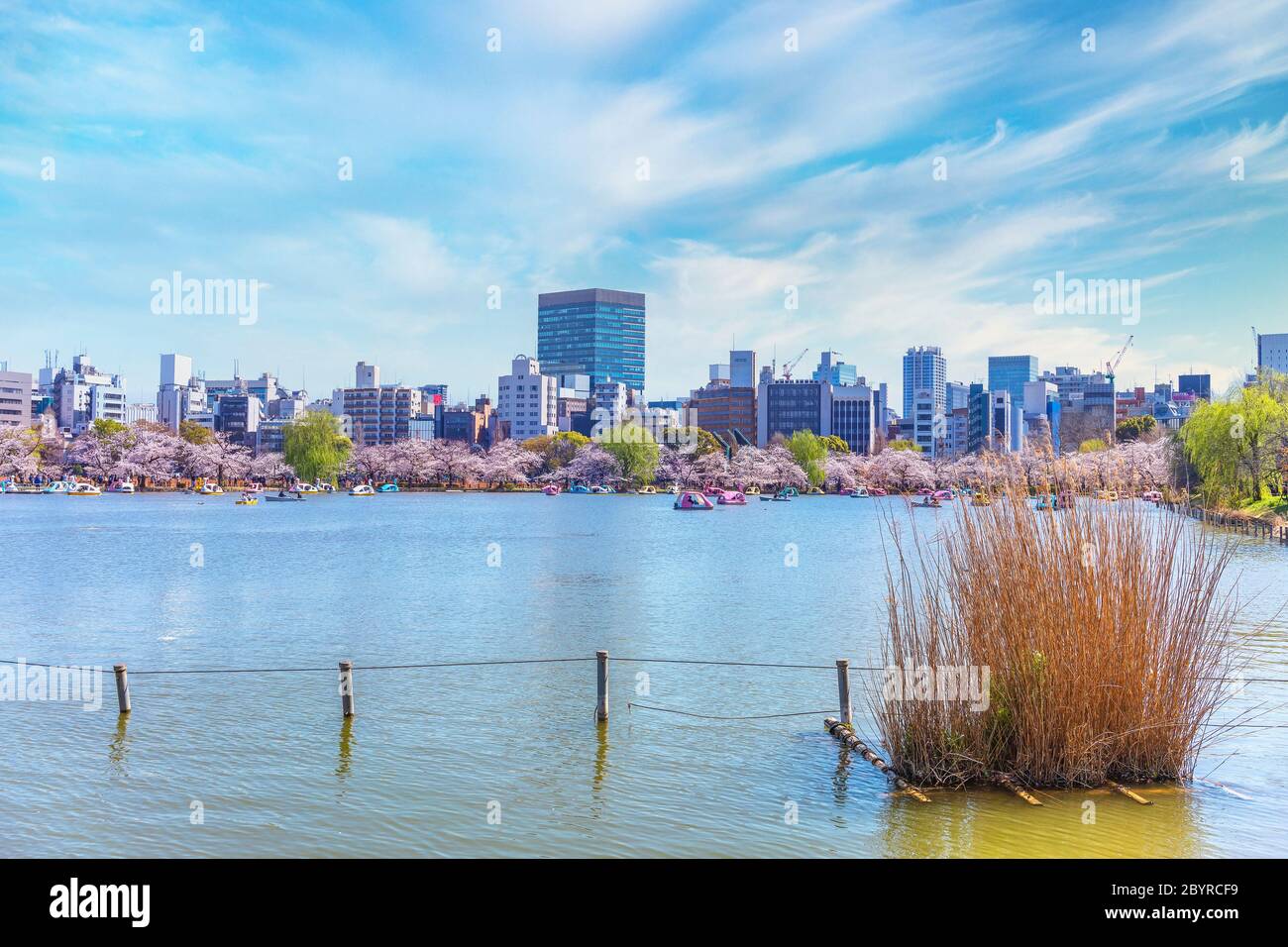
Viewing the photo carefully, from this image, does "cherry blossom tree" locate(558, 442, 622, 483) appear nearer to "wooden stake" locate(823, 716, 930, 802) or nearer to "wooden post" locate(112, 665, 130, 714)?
"wooden post" locate(112, 665, 130, 714)

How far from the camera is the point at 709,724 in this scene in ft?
56.5

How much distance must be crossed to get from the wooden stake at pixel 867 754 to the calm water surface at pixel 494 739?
0.71ft

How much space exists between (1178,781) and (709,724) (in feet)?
23.9

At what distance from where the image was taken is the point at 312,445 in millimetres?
122500

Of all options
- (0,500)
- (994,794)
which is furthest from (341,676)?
(0,500)

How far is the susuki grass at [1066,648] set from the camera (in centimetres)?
1195

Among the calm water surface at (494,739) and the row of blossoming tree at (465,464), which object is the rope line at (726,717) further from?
the row of blossoming tree at (465,464)

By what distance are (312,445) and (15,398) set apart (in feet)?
364

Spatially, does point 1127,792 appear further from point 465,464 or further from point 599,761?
point 465,464

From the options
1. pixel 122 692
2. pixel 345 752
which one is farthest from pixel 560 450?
pixel 345 752

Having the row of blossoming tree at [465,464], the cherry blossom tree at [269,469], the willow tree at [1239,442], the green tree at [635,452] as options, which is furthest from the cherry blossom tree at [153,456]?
the willow tree at [1239,442]

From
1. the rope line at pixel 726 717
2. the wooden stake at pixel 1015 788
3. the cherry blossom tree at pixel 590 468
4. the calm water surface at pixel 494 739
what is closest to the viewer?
the calm water surface at pixel 494 739

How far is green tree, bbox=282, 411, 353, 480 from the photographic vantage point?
122 metres
